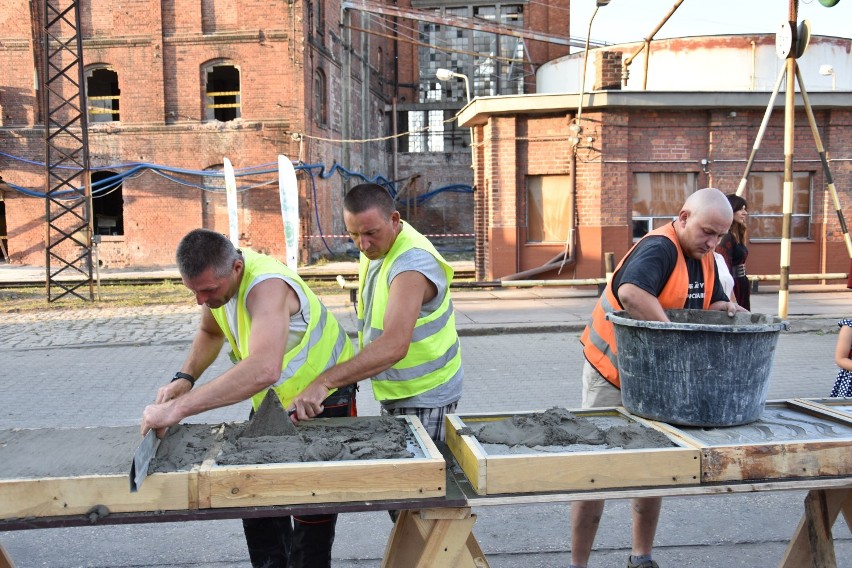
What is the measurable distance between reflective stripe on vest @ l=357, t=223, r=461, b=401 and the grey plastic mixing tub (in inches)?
31.1

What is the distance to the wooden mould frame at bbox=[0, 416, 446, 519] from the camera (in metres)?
2.55

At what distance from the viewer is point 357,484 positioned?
2633 mm

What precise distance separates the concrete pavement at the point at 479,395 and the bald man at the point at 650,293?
1.73 feet

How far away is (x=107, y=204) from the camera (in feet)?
89.5

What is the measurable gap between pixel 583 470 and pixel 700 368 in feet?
2.12

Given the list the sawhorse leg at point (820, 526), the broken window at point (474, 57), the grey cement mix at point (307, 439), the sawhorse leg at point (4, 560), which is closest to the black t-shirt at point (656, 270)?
the sawhorse leg at point (820, 526)

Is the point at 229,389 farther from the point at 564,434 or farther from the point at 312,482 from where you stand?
the point at 564,434

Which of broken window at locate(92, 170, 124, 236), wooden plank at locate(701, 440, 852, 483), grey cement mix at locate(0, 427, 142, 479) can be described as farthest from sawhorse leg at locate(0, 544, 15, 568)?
broken window at locate(92, 170, 124, 236)

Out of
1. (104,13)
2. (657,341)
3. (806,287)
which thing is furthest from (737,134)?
(104,13)

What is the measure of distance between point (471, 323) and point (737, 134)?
9.14 meters

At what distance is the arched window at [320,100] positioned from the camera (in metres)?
25.8

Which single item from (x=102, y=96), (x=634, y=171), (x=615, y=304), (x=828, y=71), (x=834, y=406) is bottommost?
(x=834, y=406)

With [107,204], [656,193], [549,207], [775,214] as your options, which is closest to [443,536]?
[549,207]

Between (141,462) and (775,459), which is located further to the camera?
(775,459)
